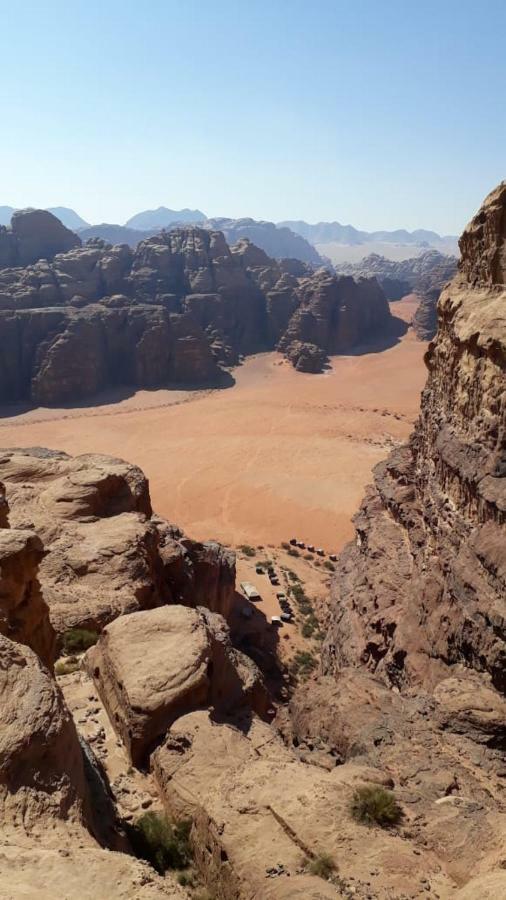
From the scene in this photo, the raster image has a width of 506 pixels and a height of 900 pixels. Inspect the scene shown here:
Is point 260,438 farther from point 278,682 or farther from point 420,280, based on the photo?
point 420,280

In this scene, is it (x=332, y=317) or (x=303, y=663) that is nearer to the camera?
(x=303, y=663)

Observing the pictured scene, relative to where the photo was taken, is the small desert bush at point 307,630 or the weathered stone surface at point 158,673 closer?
the weathered stone surface at point 158,673

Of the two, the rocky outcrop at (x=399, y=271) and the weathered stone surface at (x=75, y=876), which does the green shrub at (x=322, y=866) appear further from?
the rocky outcrop at (x=399, y=271)

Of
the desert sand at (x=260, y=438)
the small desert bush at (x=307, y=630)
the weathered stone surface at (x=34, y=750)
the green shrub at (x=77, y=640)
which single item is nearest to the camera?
the weathered stone surface at (x=34, y=750)

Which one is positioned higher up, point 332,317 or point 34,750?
point 332,317

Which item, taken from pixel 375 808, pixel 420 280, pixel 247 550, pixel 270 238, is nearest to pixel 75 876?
pixel 375 808

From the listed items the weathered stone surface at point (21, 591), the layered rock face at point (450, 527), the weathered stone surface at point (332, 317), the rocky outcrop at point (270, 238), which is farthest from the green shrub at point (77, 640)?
the rocky outcrop at point (270, 238)

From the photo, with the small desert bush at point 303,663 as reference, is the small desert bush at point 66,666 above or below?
above

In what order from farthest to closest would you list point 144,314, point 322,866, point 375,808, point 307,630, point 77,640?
point 144,314, point 307,630, point 77,640, point 375,808, point 322,866
